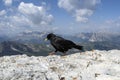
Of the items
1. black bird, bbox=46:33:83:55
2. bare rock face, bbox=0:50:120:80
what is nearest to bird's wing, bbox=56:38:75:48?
black bird, bbox=46:33:83:55

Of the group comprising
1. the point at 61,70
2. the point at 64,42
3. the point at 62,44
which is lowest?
the point at 61,70

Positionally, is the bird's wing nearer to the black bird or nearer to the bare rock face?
the black bird

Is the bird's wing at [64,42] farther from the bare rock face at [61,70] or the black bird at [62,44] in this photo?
the bare rock face at [61,70]

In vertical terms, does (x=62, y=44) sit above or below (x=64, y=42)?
below

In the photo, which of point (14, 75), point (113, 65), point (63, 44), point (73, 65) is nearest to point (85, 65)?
point (73, 65)

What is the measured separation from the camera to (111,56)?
13.7 m

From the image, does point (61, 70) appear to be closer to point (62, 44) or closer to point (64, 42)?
point (64, 42)

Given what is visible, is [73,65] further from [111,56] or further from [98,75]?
[111,56]

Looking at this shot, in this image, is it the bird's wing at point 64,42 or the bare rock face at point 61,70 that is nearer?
the bare rock face at point 61,70

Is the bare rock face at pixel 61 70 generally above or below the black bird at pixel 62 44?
below

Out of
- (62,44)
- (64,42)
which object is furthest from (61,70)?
(62,44)

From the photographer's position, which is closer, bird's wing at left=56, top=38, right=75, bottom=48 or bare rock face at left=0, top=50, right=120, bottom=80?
bare rock face at left=0, top=50, right=120, bottom=80

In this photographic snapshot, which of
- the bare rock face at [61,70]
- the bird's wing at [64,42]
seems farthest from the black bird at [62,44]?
the bare rock face at [61,70]

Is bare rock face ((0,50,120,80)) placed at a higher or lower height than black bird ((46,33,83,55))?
lower
